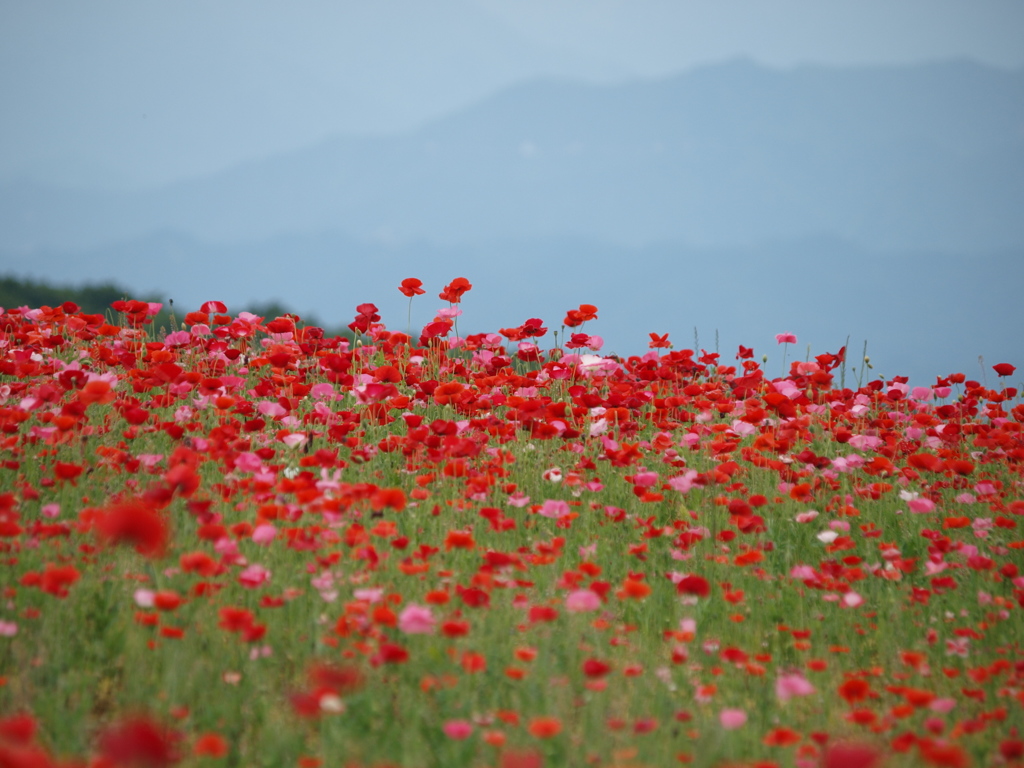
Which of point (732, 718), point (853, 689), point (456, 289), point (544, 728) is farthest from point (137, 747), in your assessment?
point (456, 289)

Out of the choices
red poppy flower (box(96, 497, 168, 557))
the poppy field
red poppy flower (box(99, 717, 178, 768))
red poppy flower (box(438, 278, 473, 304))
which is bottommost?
the poppy field

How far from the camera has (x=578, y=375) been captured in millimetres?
7289

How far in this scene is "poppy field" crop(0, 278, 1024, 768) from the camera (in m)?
2.61

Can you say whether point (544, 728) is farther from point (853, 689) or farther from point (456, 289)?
point (456, 289)

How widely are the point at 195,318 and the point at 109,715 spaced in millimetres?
4190

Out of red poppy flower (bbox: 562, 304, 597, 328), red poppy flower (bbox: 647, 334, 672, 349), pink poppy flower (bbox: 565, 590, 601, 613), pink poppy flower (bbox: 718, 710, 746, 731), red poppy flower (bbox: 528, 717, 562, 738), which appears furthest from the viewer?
red poppy flower (bbox: 647, 334, 672, 349)

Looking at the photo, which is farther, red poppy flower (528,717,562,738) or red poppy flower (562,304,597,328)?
red poppy flower (562,304,597,328)

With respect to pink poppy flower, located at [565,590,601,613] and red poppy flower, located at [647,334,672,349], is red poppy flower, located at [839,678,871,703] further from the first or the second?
red poppy flower, located at [647,334,672,349]

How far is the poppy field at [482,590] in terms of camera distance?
261 centimetres

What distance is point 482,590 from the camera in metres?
3.12

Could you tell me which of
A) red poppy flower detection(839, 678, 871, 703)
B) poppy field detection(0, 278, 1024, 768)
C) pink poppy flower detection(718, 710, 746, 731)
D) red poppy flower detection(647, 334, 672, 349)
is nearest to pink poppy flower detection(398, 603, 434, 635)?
poppy field detection(0, 278, 1024, 768)

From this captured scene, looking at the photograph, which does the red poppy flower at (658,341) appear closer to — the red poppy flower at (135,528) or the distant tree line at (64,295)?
the red poppy flower at (135,528)

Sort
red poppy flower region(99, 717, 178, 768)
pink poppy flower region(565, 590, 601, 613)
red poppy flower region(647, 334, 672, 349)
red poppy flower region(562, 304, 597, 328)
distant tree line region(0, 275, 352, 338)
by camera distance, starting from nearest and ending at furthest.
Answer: red poppy flower region(99, 717, 178, 768)
pink poppy flower region(565, 590, 601, 613)
red poppy flower region(562, 304, 597, 328)
red poppy flower region(647, 334, 672, 349)
distant tree line region(0, 275, 352, 338)

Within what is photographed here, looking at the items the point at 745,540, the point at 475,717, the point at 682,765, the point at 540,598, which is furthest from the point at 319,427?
the point at 682,765
